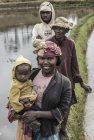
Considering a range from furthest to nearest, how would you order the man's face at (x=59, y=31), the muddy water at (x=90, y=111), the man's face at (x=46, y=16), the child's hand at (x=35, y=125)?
the muddy water at (x=90, y=111) → the man's face at (x=46, y=16) → the man's face at (x=59, y=31) → the child's hand at (x=35, y=125)

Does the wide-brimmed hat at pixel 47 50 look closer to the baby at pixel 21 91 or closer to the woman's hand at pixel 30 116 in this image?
the baby at pixel 21 91

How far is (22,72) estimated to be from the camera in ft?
9.26

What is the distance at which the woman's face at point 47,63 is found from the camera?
2.85 metres

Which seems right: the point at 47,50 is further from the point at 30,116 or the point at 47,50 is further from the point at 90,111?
the point at 90,111

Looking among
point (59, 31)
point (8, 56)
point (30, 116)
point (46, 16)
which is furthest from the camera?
point (8, 56)

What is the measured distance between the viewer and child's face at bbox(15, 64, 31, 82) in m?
2.82

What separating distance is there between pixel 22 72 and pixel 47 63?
194mm

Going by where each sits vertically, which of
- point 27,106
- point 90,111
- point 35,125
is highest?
point 27,106

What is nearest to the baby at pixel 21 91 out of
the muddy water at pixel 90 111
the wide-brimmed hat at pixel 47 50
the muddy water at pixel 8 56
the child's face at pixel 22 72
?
the child's face at pixel 22 72

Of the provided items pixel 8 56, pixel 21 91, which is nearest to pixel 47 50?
pixel 21 91

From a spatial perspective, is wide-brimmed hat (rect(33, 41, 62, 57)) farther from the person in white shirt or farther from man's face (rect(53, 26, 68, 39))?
the person in white shirt

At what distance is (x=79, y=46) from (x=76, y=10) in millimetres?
19684

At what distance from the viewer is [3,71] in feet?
34.5

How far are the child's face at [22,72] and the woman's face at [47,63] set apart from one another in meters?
0.11
